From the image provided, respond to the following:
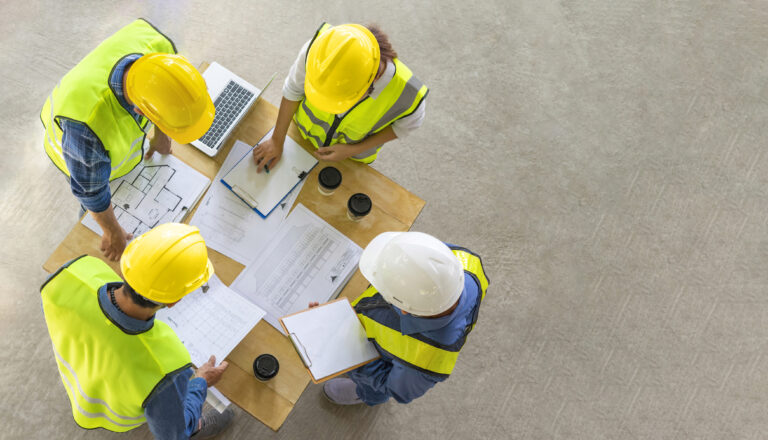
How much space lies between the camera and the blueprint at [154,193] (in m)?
1.76

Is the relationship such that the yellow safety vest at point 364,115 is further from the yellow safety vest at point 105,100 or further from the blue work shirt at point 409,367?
the blue work shirt at point 409,367

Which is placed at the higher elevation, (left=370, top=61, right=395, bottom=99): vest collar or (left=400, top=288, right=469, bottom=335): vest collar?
(left=370, top=61, right=395, bottom=99): vest collar

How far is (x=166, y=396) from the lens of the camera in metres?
1.41

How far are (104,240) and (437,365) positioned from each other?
1154mm

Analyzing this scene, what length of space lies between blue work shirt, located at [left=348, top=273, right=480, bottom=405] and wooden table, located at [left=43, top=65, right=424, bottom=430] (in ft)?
0.79

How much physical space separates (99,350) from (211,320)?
392 millimetres

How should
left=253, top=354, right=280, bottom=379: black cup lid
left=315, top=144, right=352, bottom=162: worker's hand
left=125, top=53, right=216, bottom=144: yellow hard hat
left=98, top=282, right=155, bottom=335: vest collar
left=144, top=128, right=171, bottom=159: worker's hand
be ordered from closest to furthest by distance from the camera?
left=98, top=282, right=155, bottom=335: vest collar
left=125, top=53, right=216, bottom=144: yellow hard hat
left=253, top=354, right=280, bottom=379: black cup lid
left=144, top=128, right=171, bottom=159: worker's hand
left=315, top=144, right=352, bottom=162: worker's hand

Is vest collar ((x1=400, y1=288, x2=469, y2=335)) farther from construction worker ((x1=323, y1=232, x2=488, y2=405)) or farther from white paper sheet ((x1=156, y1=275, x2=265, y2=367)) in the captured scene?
white paper sheet ((x1=156, y1=275, x2=265, y2=367))

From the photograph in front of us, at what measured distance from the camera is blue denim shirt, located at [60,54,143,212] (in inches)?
59.0

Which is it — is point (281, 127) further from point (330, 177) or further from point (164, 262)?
point (164, 262)

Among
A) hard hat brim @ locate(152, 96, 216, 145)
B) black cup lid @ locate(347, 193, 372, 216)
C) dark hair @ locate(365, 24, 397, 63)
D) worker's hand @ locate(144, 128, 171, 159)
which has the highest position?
dark hair @ locate(365, 24, 397, 63)

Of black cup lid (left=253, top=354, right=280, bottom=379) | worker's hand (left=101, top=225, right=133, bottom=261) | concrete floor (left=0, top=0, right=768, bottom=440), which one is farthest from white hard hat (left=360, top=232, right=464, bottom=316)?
concrete floor (left=0, top=0, right=768, bottom=440)

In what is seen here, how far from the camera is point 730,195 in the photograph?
3.10 meters

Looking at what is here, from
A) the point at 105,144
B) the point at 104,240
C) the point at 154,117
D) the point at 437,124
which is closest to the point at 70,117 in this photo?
the point at 105,144
